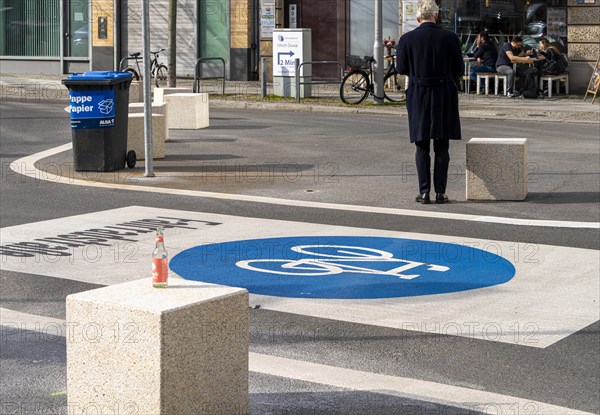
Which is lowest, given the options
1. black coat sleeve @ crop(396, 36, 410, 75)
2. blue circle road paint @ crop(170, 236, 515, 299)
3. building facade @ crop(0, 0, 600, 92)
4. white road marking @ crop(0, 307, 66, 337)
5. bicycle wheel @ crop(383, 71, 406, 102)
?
white road marking @ crop(0, 307, 66, 337)

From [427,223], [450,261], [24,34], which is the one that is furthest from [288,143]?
[24,34]

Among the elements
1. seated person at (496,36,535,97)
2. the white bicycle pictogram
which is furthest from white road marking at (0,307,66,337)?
seated person at (496,36,535,97)

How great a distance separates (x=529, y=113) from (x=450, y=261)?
13.9m

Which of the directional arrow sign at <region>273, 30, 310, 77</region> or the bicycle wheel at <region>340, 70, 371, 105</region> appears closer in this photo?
the bicycle wheel at <region>340, 70, 371, 105</region>

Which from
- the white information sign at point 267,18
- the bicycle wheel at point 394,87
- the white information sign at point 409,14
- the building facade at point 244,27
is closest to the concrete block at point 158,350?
the bicycle wheel at point 394,87

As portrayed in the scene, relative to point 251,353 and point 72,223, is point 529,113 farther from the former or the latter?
point 251,353

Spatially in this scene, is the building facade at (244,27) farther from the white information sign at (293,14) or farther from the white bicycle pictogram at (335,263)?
the white bicycle pictogram at (335,263)

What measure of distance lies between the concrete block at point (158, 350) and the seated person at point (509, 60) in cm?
2188

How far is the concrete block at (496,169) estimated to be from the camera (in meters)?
12.4

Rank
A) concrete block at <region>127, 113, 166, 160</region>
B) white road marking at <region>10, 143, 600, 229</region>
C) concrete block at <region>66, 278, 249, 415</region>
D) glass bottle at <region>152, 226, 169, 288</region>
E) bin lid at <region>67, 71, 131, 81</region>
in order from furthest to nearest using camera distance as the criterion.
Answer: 1. concrete block at <region>127, 113, 166, 160</region>
2. bin lid at <region>67, 71, 131, 81</region>
3. white road marking at <region>10, 143, 600, 229</region>
4. glass bottle at <region>152, 226, 169, 288</region>
5. concrete block at <region>66, 278, 249, 415</region>

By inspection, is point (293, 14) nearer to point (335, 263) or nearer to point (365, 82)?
point (365, 82)

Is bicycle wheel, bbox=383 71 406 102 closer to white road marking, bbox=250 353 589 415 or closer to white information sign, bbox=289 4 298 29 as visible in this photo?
white information sign, bbox=289 4 298 29

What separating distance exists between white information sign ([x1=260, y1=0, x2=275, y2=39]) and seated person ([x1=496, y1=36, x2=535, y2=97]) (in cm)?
702

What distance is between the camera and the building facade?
2748cm
